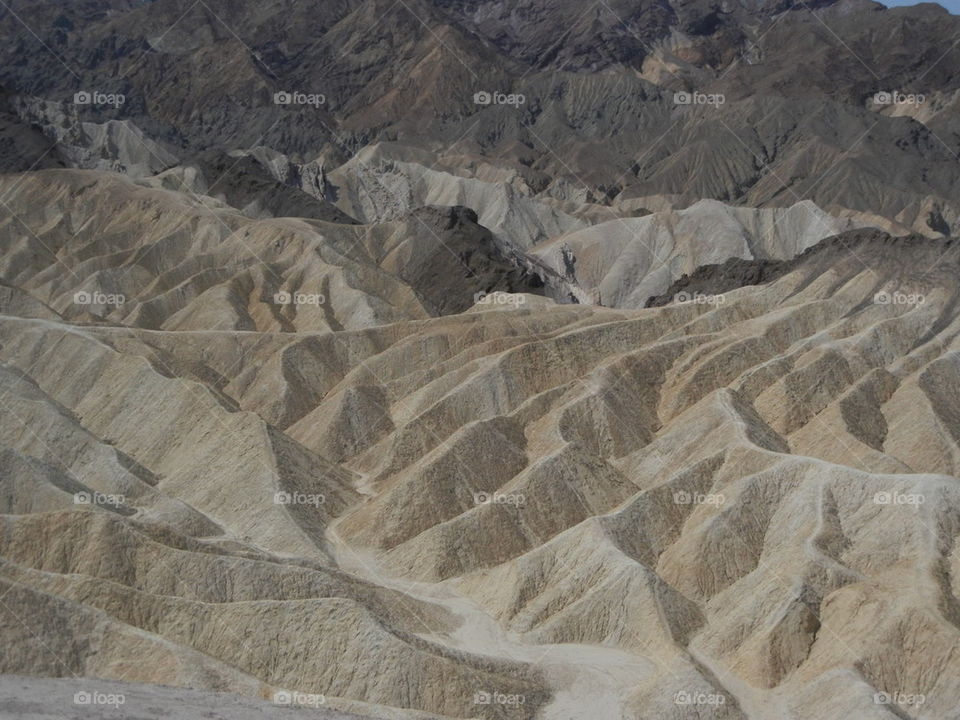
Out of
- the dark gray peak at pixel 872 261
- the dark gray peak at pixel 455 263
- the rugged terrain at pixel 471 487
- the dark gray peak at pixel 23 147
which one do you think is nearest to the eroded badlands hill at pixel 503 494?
the rugged terrain at pixel 471 487

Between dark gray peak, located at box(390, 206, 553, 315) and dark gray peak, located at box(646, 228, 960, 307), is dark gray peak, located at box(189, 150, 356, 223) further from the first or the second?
dark gray peak, located at box(646, 228, 960, 307)

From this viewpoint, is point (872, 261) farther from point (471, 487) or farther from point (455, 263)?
point (455, 263)

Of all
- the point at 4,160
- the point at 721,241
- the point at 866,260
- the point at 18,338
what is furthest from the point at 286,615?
the point at 721,241

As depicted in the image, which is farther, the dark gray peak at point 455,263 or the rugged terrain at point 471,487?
the dark gray peak at point 455,263

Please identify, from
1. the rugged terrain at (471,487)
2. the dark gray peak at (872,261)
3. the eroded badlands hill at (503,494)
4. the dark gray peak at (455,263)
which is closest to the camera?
the rugged terrain at (471,487)

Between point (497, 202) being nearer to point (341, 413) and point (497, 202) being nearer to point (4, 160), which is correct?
point (4, 160)

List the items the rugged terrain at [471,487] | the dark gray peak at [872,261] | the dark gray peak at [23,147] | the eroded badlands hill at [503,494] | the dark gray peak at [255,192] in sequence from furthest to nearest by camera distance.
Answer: the dark gray peak at [255,192]
the dark gray peak at [23,147]
the dark gray peak at [872,261]
the eroded badlands hill at [503,494]
the rugged terrain at [471,487]

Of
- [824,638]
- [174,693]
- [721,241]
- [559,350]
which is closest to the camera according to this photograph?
[174,693]

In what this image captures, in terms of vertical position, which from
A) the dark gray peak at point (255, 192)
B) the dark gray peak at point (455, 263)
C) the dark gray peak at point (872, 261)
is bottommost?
the dark gray peak at point (255, 192)

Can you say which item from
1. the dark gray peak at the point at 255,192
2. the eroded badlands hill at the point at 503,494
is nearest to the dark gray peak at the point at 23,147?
the dark gray peak at the point at 255,192

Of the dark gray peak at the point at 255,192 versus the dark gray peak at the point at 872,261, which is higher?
the dark gray peak at the point at 872,261

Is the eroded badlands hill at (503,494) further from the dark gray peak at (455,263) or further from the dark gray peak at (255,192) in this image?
the dark gray peak at (255,192)
